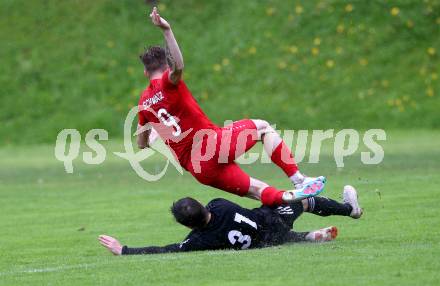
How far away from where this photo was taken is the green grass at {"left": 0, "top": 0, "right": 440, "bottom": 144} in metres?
35.7

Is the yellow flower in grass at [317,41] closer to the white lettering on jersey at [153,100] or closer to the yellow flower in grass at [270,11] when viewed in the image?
the yellow flower in grass at [270,11]

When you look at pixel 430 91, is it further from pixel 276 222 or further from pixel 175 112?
pixel 276 222

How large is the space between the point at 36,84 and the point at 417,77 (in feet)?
45.9

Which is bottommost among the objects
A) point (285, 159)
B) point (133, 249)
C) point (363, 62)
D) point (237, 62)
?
point (133, 249)

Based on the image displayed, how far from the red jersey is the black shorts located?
1.22 meters

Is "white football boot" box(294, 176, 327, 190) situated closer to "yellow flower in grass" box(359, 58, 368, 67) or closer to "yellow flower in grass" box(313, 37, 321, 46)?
"yellow flower in grass" box(359, 58, 368, 67)

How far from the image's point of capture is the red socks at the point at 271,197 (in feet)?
37.6

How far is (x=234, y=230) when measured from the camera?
11258mm

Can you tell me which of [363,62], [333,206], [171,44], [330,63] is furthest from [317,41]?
[171,44]

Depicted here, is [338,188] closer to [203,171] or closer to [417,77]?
[203,171]

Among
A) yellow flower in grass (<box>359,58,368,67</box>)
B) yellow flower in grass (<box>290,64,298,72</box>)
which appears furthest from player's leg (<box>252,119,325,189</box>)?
yellow flower in grass (<box>290,64,298,72</box>)

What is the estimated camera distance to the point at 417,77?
36.1 metres

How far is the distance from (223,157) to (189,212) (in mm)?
1188

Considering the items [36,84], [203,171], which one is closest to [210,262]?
[203,171]
